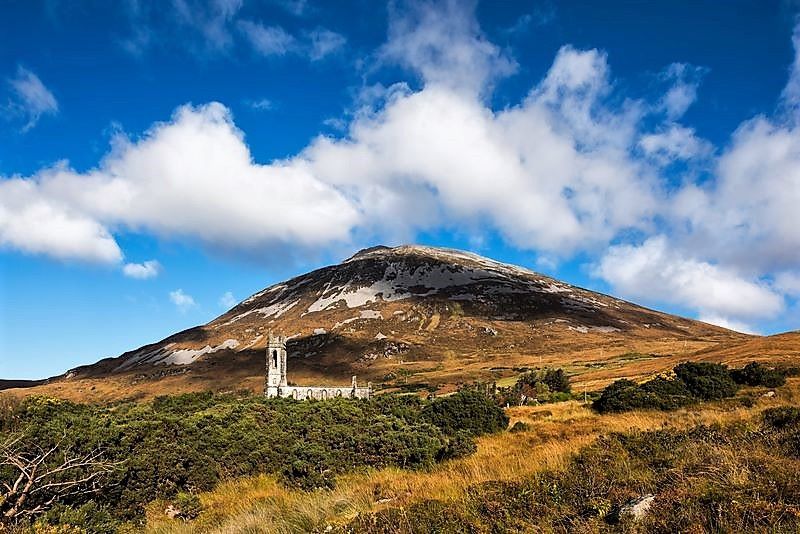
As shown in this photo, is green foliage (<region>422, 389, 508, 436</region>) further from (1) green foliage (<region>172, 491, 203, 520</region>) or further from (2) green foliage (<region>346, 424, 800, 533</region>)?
(2) green foliage (<region>346, 424, 800, 533</region>)

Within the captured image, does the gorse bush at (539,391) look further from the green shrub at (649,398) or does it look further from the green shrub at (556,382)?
the green shrub at (649,398)

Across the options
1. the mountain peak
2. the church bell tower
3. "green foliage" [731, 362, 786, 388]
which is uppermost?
the mountain peak

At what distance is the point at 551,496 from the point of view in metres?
6.70

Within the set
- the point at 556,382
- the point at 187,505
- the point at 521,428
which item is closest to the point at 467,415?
the point at 521,428

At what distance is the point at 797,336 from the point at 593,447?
63.0 metres

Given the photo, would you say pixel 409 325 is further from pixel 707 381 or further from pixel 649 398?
pixel 649 398

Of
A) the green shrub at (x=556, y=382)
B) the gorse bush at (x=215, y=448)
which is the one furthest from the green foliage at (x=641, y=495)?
the green shrub at (x=556, y=382)

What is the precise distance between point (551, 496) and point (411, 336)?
387 ft

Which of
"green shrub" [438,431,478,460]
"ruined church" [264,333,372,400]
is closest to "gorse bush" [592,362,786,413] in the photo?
"green shrub" [438,431,478,460]

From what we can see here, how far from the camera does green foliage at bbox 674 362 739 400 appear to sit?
2316 cm

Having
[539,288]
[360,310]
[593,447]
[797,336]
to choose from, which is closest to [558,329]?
[539,288]

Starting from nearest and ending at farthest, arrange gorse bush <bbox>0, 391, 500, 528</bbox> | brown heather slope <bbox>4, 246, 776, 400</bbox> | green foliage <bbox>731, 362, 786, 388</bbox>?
gorse bush <bbox>0, 391, 500, 528</bbox> → green foliage <bbox>731, 362, 786, 388</bbox> → brown heather slope <bbox>4, 246, 776, 400</bbox>

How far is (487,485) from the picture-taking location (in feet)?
25.3

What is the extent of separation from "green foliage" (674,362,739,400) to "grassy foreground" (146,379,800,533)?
44.2ft
